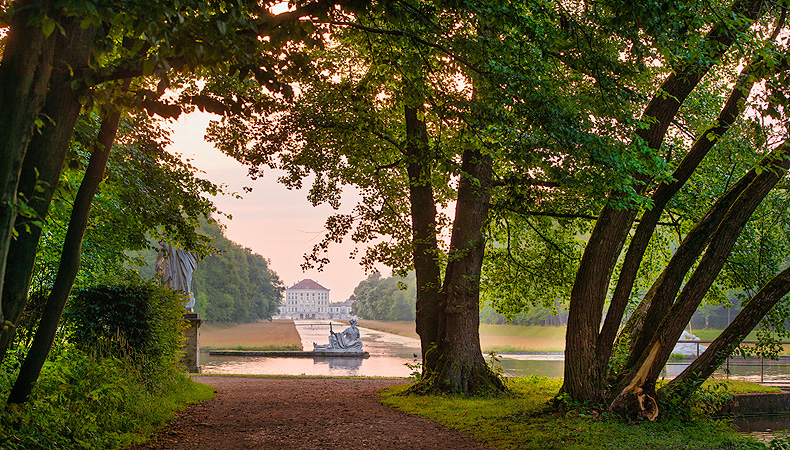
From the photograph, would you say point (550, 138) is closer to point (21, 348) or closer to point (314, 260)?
point (21, 348)

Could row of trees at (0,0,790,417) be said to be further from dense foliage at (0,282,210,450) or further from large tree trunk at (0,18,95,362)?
dense foliage at (0,282,210,450)

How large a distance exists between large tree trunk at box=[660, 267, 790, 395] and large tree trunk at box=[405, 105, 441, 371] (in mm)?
4502

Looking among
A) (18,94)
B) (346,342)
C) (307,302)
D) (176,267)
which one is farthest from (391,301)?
(18,94)

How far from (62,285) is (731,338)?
7.10m

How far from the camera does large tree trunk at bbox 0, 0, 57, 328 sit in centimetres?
329

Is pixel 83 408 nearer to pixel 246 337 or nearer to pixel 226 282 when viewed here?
pixel 246 337

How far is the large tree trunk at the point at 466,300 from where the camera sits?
33.3 ft

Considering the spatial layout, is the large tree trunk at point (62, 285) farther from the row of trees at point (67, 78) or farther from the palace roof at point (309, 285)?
the palace roof at point (309, 285)

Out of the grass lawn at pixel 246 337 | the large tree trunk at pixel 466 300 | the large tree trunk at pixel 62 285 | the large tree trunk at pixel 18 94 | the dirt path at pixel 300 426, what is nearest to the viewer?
the large tree trunk at pixel 18 94

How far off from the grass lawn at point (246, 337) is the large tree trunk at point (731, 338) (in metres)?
24.1

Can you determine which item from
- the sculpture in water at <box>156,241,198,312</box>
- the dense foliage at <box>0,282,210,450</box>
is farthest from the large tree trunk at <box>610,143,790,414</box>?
the sculpture in water at <box>156,241,198,312</box>

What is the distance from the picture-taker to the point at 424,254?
11484 millimetres

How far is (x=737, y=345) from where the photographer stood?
7152 millimetres

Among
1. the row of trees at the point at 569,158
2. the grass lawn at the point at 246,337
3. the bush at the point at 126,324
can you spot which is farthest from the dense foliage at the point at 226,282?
the bush at the point at 126,324
